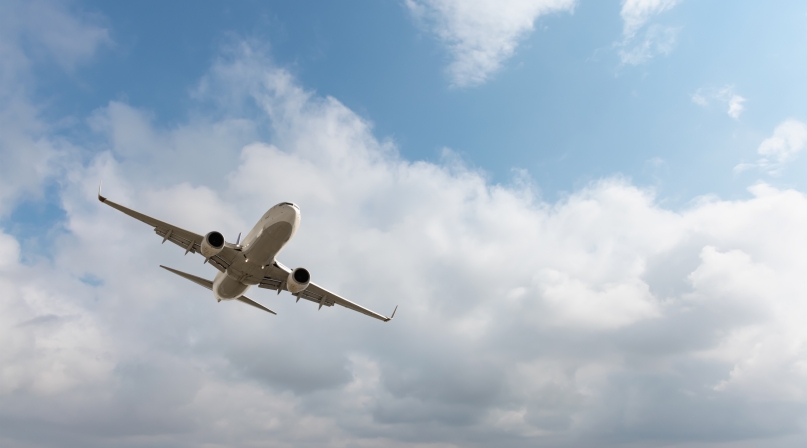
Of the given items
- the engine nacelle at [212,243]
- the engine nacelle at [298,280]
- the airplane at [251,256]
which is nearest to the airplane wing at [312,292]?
the airplane at [251,256]

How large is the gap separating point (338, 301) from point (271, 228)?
596 inches

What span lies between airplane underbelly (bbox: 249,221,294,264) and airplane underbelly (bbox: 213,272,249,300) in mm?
4048

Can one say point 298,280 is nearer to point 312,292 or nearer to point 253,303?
point 312,292

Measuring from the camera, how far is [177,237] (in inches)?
1588

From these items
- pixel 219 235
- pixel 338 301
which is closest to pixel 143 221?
pixel 219 235

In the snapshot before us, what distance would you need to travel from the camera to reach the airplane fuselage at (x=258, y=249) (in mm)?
34750

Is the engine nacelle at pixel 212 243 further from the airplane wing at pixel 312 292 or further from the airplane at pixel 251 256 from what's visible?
the airplane wing at pixel 312 292

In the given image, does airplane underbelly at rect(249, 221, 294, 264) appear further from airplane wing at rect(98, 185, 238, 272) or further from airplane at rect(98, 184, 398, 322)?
airplane wing at rect(98, 185, 238, 272)

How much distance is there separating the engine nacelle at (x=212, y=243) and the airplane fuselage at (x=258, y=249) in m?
2.29

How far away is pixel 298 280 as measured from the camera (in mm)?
40438

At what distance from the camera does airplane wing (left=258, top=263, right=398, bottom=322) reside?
1700 inches

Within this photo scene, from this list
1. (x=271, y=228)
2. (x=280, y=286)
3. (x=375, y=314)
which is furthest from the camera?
(x=375, y=314)

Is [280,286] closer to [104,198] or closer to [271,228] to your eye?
[271,228]

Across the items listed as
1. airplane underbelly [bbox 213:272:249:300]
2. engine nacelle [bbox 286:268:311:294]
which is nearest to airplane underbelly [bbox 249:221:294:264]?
engine nacelle [bbox 286:268:311:294]
